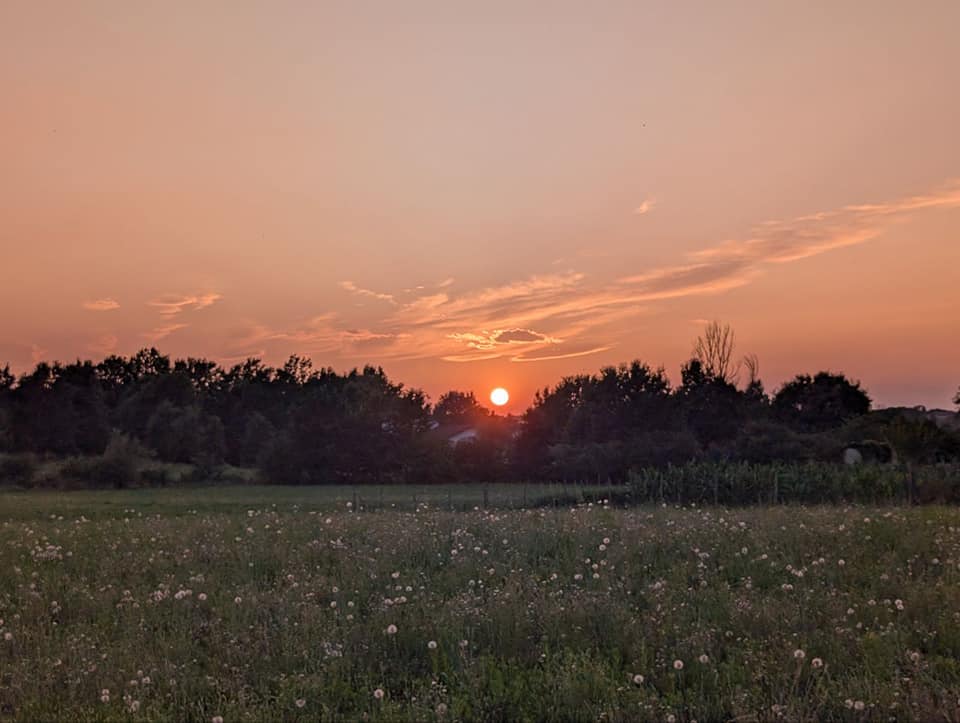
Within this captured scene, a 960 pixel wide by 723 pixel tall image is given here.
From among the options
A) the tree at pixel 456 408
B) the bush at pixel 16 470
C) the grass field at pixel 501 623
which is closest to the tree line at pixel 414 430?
the bush at pixel 16 470

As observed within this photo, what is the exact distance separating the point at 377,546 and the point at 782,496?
23.4m

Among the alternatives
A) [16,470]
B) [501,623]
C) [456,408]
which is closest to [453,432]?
[456,408]

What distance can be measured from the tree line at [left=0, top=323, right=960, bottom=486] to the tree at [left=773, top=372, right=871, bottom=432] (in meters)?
0.13

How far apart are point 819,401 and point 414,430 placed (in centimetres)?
3579

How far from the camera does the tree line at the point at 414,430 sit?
5594cm

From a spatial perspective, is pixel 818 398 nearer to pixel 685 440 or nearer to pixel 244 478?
pixel 685 440

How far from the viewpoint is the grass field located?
647cm

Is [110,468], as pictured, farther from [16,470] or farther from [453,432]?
[453,432]

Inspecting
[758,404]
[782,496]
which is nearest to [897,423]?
[782,496]

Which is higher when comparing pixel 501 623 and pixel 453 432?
pixel 453 432

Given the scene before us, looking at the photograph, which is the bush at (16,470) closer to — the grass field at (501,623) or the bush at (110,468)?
the bush at (110,468)

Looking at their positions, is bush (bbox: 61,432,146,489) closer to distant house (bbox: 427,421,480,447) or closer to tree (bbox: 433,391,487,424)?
distant house (bbox: 427,421,480,447)

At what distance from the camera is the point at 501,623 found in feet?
26.6

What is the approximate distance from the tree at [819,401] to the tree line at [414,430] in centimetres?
13
